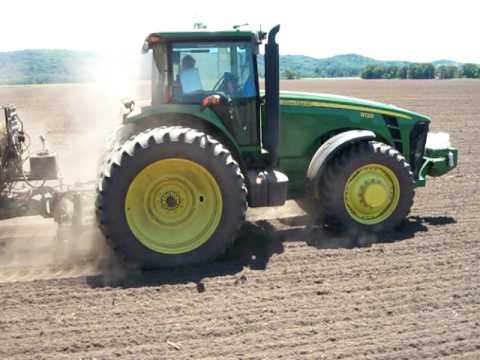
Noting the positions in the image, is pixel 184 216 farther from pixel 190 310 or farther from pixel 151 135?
pixel 190 310

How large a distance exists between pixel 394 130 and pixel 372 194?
1244 mm

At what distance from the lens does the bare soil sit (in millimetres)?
4398

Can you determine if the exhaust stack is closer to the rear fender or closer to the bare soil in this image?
the rear fender

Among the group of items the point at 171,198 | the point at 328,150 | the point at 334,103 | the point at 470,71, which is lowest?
the point at 171,198

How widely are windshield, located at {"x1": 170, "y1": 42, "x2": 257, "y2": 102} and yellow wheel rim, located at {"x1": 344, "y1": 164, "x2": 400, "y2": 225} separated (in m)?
1.79

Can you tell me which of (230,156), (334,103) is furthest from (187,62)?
(334,103)

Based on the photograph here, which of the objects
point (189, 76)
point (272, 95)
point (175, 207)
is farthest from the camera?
point (272, 95)

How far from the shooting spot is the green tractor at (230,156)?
585 cm

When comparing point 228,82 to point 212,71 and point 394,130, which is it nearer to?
point 212,71

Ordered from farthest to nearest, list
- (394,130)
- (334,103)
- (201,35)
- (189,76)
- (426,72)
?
(426,72) < (394,130) < (334,103) < (189,76) < (201,35)

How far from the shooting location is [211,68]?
6.44 metres

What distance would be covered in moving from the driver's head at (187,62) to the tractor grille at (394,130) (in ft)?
9.28

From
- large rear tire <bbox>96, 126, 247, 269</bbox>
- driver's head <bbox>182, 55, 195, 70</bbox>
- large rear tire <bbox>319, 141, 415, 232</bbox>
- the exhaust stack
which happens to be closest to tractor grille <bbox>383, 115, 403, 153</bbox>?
large rear tire <bbox>319, 141, 415, 232</bbox>

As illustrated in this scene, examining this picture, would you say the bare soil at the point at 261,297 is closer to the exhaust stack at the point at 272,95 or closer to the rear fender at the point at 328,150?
the rear fender at the point at 328,150
